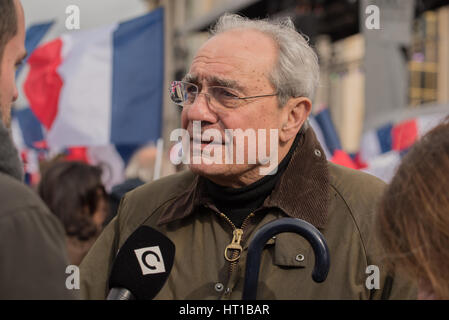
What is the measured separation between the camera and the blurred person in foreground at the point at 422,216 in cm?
133

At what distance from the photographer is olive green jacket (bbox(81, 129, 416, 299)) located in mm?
2057

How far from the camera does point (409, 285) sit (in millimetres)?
2004

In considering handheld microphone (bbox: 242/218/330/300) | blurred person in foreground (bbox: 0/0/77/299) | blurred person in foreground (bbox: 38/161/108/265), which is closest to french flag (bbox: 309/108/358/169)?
blurred person in foreground (bbox: 38/161/108/265)

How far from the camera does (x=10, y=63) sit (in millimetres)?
1570

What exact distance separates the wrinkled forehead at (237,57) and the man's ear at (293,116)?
0.56 ft

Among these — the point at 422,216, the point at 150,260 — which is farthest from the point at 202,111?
the point at 422,216

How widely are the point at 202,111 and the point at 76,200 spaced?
5.93ft

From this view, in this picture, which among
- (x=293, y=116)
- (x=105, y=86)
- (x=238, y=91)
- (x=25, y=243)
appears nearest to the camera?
(x=25, y=243)

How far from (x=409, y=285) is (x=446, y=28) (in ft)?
83.2

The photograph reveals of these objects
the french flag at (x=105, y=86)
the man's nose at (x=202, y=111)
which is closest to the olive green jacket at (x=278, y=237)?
the man's nose at (x=202, y=111)

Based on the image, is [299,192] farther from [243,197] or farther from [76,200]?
[76,200]

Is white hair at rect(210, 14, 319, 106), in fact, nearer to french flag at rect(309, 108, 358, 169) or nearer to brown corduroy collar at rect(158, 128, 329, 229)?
brown corduroy collar at rect(158, 128, 329, 229)

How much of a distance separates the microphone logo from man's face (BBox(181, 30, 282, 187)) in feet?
1.07

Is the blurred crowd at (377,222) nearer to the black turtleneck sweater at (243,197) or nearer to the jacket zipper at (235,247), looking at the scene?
the jacket zipper at (235,247)
